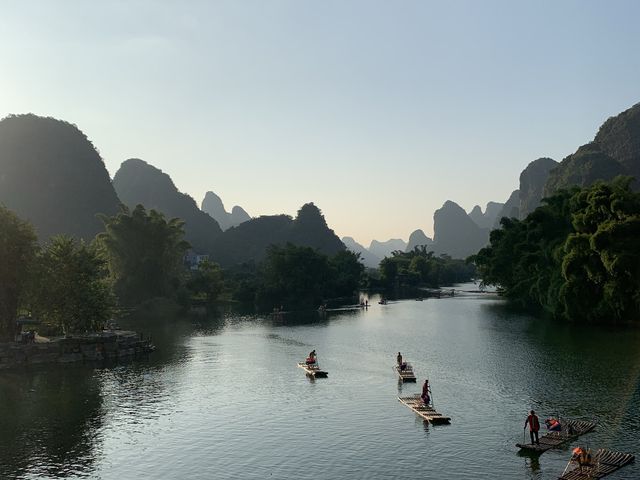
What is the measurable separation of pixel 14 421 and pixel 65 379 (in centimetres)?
1638

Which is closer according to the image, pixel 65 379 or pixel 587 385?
pixel 587 385

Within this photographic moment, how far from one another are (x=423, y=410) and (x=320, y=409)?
27.5ft

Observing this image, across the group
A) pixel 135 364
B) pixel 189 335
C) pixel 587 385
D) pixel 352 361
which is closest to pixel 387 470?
pixel 587 385

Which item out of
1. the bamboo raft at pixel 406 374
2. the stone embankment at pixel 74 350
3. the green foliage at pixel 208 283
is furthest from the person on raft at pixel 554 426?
the green foliage at pixel 208 283

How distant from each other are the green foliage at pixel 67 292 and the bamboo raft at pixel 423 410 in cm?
4400

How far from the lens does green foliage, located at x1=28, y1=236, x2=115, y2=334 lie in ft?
243

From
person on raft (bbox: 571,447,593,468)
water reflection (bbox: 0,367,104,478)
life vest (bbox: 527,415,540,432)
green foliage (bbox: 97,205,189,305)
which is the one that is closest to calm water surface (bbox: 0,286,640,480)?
water reflection (bbox: 0,367,104,478)

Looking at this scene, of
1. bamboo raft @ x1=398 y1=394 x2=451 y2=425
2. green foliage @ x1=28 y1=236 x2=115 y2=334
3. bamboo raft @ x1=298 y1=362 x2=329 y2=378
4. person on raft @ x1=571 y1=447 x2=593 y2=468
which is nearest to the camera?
person on raft @ x1=571 y1=447 x2=593 y2=468

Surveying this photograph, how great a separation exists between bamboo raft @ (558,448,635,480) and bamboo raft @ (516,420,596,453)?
3081 mm

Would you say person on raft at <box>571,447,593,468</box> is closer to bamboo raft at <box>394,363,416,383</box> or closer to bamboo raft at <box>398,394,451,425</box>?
bamboo raft at <box>398,394,451,425</box>

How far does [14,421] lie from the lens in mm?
45500

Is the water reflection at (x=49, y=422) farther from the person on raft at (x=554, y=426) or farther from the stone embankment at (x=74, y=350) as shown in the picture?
the person on raft at (x=554, y=426)

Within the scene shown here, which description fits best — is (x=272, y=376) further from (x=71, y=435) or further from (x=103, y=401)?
(x=71, y=435)

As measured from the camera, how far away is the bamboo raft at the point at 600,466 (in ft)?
101
